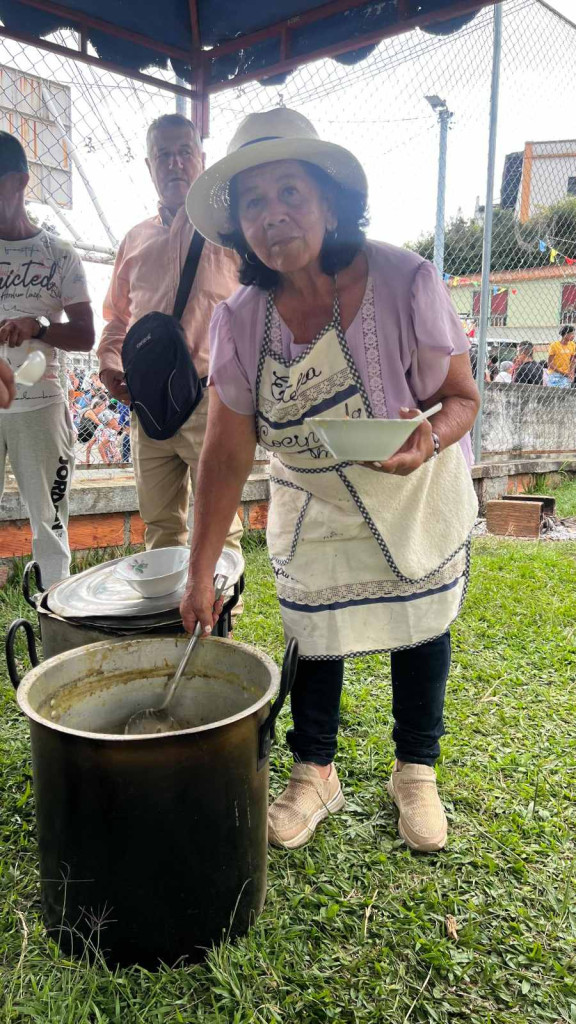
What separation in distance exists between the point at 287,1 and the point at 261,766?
2918mm

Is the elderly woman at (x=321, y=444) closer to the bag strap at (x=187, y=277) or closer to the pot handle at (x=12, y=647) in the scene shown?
the pot handle at (x=12, y=647)

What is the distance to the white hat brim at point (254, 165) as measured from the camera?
165 centimetres

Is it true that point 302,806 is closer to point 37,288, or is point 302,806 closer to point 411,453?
point 411,453

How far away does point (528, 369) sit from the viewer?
9.02 meters

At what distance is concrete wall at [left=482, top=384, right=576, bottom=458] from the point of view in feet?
24.3

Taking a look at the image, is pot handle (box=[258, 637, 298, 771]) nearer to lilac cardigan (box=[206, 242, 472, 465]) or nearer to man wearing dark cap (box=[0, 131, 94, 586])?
lilac cardigan (box=[206, 242, 472, 465])

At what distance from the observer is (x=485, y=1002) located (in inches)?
57.3

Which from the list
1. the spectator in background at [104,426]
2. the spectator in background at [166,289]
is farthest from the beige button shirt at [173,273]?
the spectator in background at [104,426]

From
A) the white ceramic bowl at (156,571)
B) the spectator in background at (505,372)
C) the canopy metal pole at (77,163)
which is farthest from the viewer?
the spectator in background at (505,372)

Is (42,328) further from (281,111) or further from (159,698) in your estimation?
(159,698)

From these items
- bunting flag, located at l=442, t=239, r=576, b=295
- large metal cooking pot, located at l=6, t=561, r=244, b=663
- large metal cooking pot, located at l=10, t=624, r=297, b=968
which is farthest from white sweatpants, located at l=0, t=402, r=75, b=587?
bunting flag, located at l=442, t=239, r=576, b=295

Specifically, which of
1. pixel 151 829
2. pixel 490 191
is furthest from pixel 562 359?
pixel 151 829

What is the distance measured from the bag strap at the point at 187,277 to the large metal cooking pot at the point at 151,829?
177cm

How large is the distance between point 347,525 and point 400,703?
1.88ft
